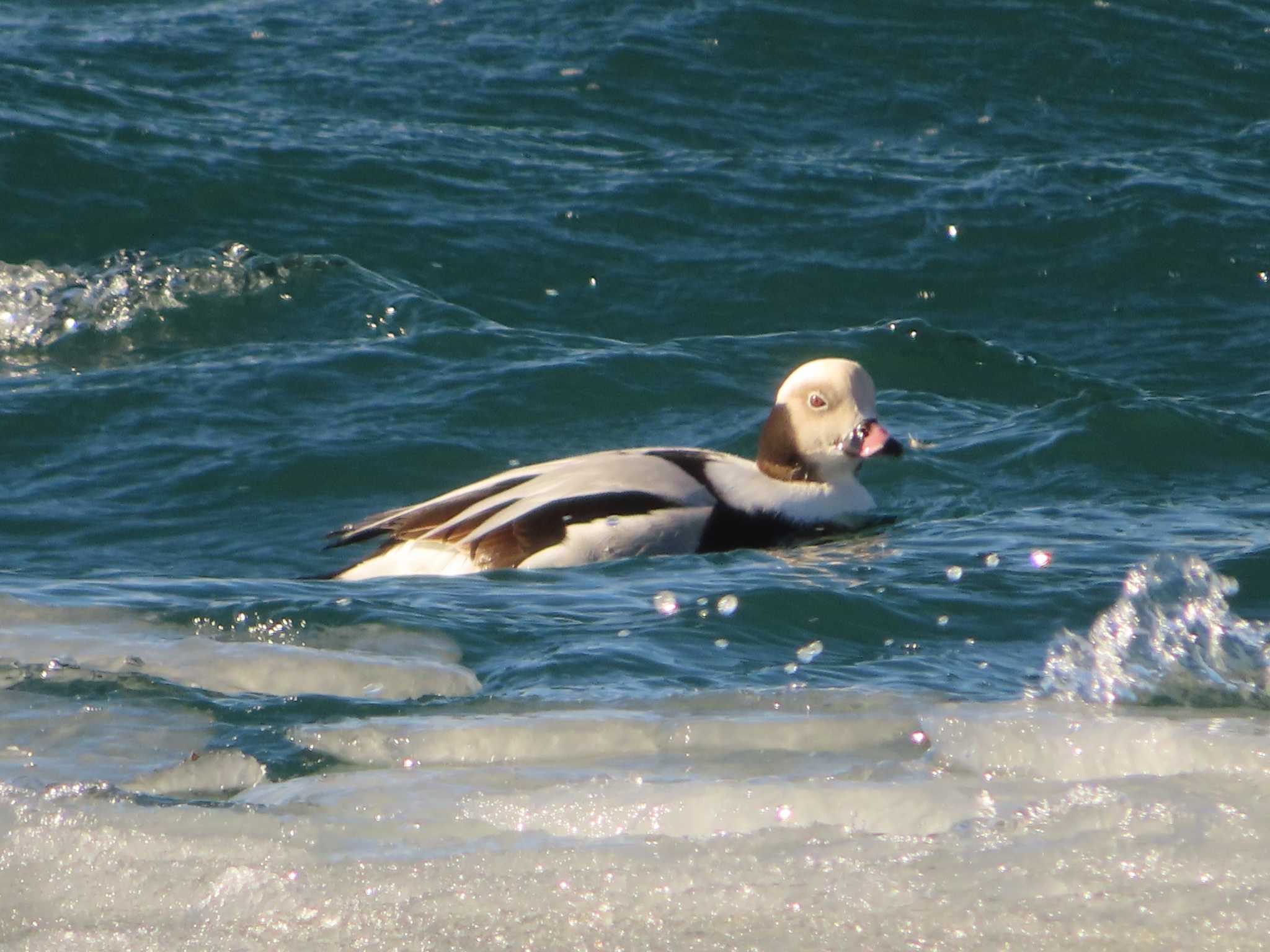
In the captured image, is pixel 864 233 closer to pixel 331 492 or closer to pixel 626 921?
pixel 331 492

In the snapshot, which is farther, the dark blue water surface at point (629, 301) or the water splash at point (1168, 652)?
the dark blue water surface at point (629, 301)

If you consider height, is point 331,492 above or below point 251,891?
below

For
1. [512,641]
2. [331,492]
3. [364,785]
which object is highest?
[364,785]

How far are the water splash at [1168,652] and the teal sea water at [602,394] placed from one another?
0.6 inches

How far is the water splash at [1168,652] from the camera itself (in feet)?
13.0

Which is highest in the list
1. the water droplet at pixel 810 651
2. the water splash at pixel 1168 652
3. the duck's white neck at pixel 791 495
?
the water splash at pixel 1168 652

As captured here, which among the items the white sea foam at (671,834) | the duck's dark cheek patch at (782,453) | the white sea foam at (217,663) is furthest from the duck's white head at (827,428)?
the white sea foam at (671,834)

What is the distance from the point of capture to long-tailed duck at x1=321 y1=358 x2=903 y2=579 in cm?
665

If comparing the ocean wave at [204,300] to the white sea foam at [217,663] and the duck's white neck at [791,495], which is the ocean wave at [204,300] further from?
the white sea foam at [217,663]

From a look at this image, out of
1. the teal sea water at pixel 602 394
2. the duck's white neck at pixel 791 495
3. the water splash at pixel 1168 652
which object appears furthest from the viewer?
the duck's white neck at pixel 791 495

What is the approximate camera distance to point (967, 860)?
9.18ft

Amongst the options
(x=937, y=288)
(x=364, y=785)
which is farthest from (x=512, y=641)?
(x=937, y=288)

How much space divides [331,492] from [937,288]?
178 inches

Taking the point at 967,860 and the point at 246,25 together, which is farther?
the point at 246,25
